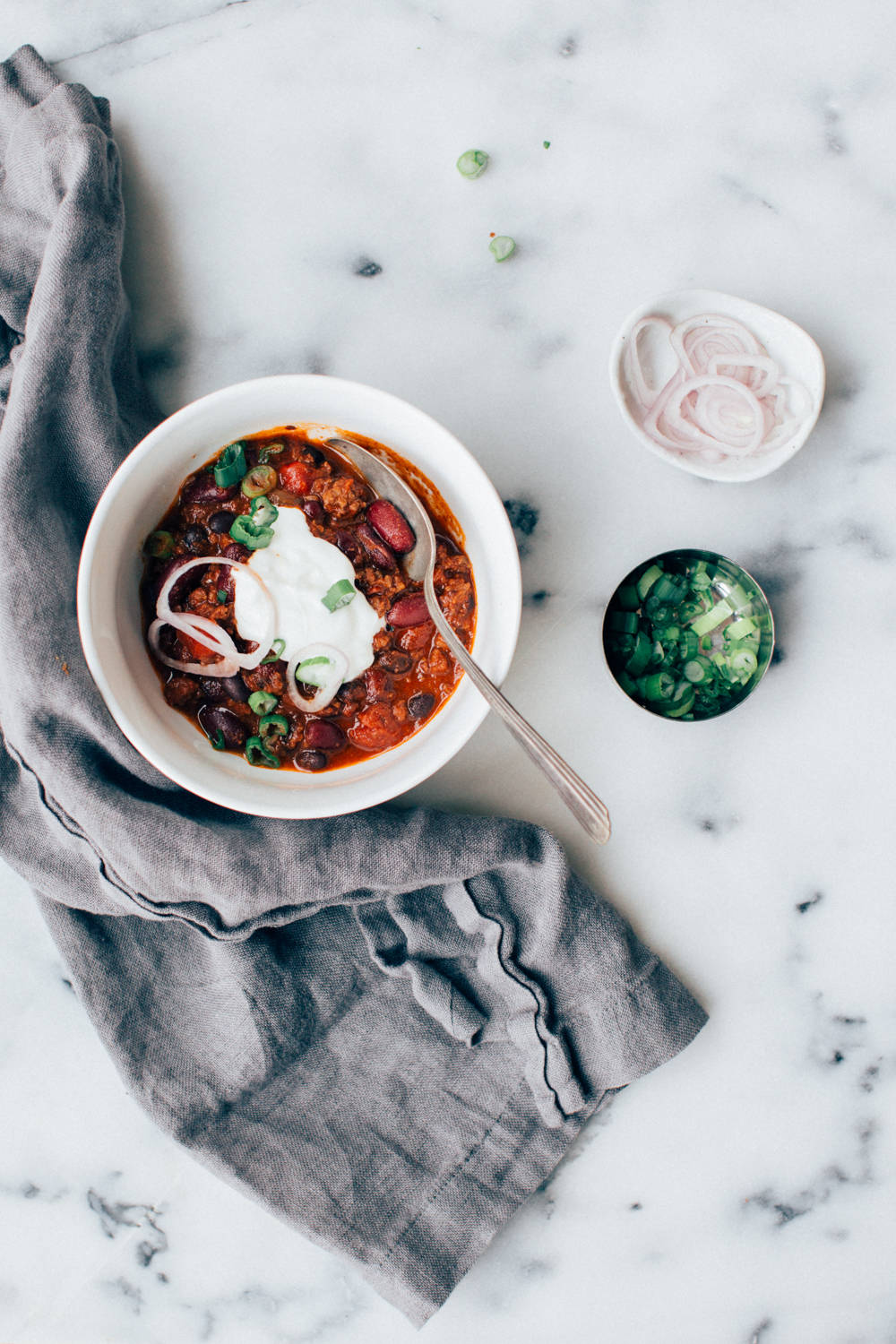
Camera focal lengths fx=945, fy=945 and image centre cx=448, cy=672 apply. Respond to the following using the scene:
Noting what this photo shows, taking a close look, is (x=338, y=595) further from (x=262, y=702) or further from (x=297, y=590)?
(x=262, y=702)

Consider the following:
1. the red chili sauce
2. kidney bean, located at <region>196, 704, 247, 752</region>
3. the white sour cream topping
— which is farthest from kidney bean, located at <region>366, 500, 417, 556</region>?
kidney bean, located at <region>196, 704, 247, 752</region>

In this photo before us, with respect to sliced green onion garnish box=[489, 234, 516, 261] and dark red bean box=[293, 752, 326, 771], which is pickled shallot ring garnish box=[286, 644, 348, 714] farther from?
sliced green onion garnish box=[489, 234, 516, 261]

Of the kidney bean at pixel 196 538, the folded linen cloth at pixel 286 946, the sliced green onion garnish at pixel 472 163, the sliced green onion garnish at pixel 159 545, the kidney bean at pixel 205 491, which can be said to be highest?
the sliced green onion garnish at pixel 472 163

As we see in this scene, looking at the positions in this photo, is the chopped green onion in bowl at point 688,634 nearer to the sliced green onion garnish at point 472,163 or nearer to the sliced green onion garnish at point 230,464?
the sliced green onion garnish at point 230,464

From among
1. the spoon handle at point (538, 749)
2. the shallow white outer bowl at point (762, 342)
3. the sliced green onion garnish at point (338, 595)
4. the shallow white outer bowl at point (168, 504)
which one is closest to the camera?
the spoon handle at point (538, 749)

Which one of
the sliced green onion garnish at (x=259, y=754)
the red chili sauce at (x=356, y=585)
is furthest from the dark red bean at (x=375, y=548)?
the sliced green onion garnish at (x=259, y=754)

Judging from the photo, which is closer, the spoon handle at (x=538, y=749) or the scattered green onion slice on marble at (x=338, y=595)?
the spoon handle at (x=538, y=749)
